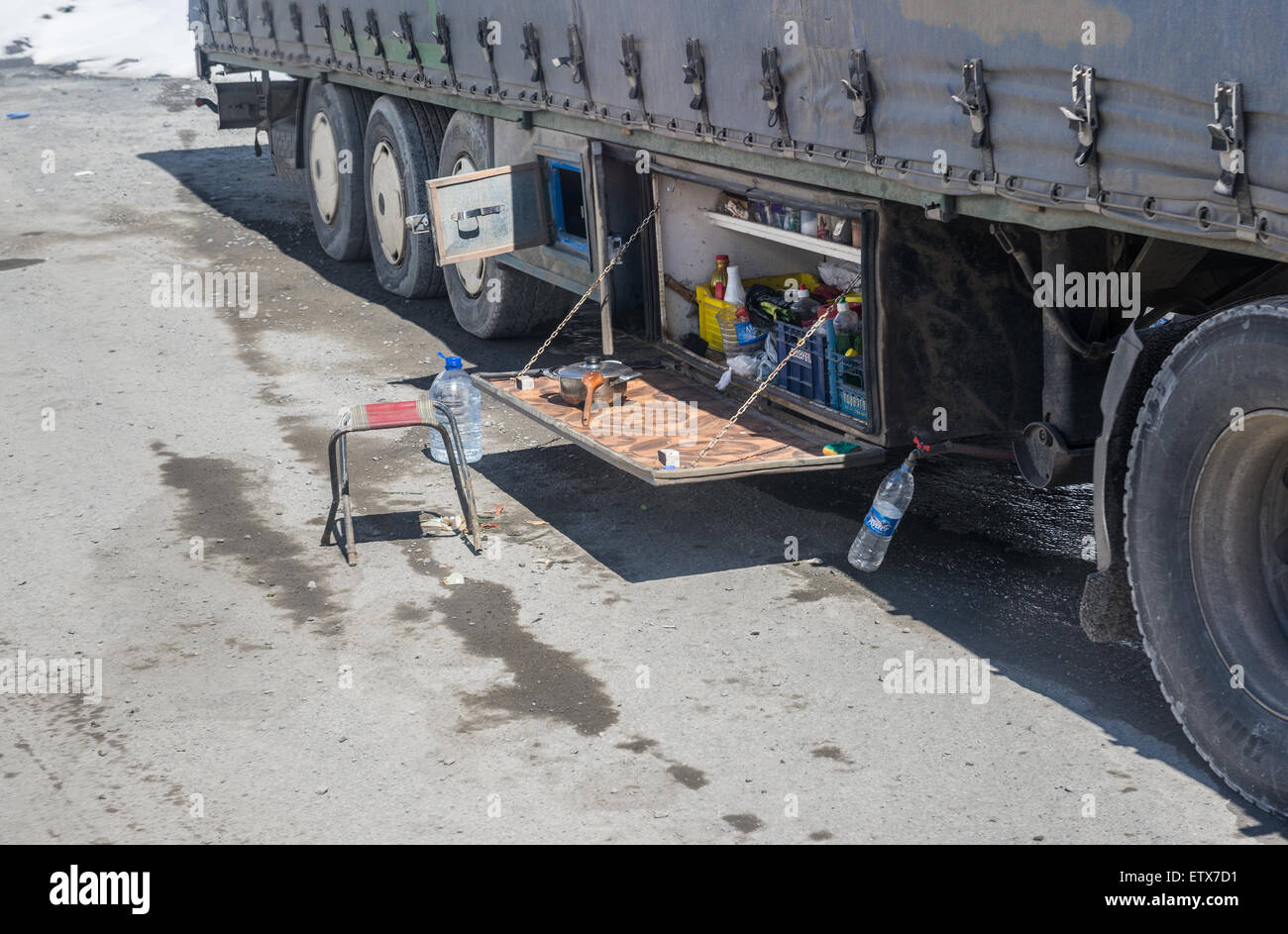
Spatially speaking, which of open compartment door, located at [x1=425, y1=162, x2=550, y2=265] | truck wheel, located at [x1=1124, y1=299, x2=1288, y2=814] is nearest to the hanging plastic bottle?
truck wheel, located at [x1=1124, y1=299, x2=1288, y2=814]

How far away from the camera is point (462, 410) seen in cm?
870

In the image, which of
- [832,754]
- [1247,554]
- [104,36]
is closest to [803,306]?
[832,754]

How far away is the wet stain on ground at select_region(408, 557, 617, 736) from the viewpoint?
18.2 ft

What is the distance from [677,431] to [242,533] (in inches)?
91.7

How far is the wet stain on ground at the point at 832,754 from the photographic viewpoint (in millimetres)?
5074

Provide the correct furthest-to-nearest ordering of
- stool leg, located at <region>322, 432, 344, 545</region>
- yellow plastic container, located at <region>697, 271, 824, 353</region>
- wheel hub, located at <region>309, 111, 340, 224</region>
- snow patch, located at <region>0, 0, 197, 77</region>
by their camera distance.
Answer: snow patch, located at <region>0, 0, 197, 77</region>
wheel hub, located at <region>309, 111, 340, 224</region>
yellow plastic container, located at <region>697, 271, 824, 353</region>
stool leg, located at <region>322, 432, 344, 545</region>

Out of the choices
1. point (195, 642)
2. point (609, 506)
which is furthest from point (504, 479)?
point (195, 642)

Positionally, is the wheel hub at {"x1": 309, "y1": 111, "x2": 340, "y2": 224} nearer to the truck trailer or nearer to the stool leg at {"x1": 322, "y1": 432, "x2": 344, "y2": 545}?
the truck trailer

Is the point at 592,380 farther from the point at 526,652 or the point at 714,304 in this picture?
the point at 526,652

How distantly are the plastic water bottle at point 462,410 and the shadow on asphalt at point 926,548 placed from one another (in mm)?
122

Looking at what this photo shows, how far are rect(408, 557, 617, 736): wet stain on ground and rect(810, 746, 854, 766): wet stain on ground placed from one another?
0.79 meters

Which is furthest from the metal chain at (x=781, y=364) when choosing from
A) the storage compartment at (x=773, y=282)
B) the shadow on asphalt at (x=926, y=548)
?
the shadow on asphalt at (x=926, y=548)

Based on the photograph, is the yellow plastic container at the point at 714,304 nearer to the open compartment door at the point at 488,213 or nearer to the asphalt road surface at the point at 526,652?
the asphalt road surface at the point at 526,652

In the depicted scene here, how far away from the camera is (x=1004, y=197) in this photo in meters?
5.25
